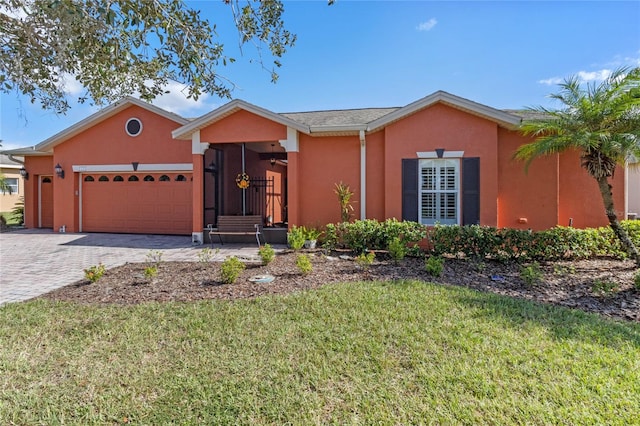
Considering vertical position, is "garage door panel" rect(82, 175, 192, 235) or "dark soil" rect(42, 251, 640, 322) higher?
"garage door panel" rect(82, 175, 192, 235)

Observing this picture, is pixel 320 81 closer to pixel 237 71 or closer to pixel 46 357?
pixel 237 71

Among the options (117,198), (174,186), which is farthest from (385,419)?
(117,198)

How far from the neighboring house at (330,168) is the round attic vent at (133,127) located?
0.05 meters

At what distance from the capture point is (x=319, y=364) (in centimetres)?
356

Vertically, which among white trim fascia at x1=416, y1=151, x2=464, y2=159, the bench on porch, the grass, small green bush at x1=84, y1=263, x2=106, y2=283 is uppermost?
white trim fascia at x1=416, y1=151, x2=464, y2=159

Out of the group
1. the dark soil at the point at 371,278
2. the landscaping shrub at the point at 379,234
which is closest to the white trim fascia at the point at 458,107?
the landscaping shrub at the point at 379,234

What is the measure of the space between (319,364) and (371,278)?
337cm

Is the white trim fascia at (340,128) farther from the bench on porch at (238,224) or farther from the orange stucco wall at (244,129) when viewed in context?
the bench on porch at (238,224)

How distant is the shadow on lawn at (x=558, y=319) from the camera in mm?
4191

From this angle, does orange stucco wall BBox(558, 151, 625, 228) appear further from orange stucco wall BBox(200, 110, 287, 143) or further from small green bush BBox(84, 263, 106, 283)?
small green bush BBox(84, 263, 106, 283)

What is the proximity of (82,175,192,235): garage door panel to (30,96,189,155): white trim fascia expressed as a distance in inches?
81.8

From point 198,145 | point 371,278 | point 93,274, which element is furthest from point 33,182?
point 371,278

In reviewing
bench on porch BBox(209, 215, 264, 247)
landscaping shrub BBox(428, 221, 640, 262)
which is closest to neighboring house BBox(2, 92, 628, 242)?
bench on porch BBox(209, 215, 264, 247)

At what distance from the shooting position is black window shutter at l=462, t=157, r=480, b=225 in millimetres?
9914
